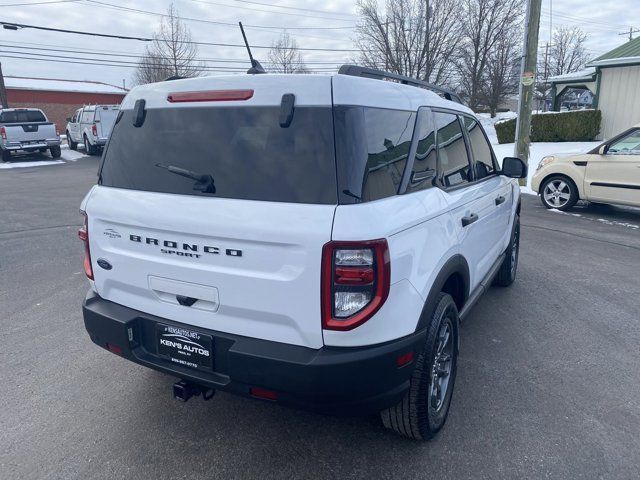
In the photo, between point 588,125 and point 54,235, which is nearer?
point 54,235

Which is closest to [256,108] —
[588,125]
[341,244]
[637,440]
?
[341,244]

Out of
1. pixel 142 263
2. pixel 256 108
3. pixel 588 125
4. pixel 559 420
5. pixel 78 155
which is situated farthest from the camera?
pixel 78 155

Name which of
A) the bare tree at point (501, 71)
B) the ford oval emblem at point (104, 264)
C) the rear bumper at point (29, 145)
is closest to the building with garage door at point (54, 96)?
the rear bumper at point (29, 145)

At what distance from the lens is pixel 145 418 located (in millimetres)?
2957

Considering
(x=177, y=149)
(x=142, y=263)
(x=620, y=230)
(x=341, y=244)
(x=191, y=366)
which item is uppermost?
(x=177, y=149)

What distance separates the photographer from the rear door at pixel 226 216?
83.3 inches

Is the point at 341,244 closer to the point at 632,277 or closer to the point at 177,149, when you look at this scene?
the point at 177,149

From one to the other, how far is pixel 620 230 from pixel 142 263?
8.19 m

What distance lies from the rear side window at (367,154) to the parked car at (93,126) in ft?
63.4

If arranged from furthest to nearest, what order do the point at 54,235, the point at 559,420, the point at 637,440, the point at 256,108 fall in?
the point at 54,235 < the point at 559,420 < the point at 637,440 < the point at 256,108

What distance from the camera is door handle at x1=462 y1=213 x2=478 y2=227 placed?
301 centimetres

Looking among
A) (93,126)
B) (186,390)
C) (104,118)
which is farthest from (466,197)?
(93,126)

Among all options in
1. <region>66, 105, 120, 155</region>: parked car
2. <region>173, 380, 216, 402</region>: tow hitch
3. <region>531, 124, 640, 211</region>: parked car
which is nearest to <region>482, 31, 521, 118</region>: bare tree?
<region>66, 105, 120, 155</region>: parked car

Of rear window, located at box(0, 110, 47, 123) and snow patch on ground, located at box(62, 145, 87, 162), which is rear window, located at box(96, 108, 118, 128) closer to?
snow patch on ground, located at box(62, 145, 87, 162)
